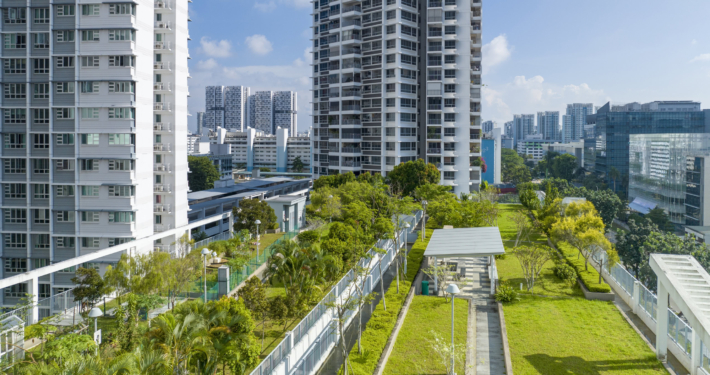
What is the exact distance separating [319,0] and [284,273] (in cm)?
5680

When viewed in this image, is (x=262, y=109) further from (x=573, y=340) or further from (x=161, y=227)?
(x=573, y=340)

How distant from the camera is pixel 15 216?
3359 cm

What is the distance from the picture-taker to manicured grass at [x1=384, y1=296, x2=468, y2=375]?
1561 cm

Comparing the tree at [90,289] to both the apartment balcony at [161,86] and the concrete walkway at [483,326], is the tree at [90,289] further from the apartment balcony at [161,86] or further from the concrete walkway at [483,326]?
the apartment balcony at [161,86]

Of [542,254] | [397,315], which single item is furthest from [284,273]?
[542,254]

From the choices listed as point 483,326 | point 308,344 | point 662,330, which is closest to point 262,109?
point 483,326

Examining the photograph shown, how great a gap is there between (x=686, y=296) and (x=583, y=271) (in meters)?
12.0

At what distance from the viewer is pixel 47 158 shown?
3278 cm

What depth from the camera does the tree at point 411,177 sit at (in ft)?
163

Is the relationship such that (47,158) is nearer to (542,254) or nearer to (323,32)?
(542,254)

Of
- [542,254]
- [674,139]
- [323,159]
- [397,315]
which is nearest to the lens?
[397,315]

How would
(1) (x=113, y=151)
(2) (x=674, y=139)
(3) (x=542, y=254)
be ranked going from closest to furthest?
1. (3) (x=542, y=254)
2. (1) (x=113, y=151)
3. (2) (x=674, y=139)

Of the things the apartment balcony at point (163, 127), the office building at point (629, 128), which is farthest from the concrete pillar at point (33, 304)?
the office building at point (629, 128)

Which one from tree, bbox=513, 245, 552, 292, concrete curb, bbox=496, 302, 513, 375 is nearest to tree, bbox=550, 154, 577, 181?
tree, bbox=513, 245, 552, 292
